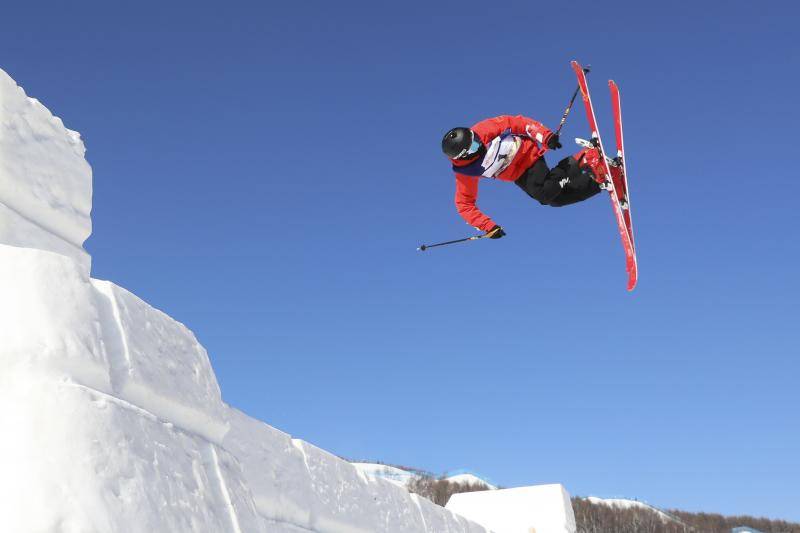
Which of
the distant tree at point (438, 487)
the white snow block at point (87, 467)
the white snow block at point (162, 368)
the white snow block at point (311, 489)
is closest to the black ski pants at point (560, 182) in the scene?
the white snow block at point (311, 489)

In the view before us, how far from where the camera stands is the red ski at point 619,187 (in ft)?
23.0

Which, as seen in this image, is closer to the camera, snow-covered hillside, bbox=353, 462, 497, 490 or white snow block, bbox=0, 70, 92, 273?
white snow block, bbox=0, 70, 92, 273

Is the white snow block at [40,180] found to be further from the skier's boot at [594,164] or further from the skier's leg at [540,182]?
the skier's boot at [594,164]

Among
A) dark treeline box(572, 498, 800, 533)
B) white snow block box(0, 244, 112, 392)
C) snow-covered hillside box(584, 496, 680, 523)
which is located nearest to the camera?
white snow block box(0, 244, 112, 392)

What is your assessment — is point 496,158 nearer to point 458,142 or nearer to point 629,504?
point 458,142

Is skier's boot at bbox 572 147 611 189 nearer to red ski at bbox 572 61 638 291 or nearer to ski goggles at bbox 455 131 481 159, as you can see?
red ski at bbox 572 61 638 291

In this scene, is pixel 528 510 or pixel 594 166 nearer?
pixel 594 166

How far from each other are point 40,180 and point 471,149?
14.1ft

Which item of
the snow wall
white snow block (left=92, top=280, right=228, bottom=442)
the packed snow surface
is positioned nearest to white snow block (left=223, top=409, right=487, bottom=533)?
white snow block (left=92, top=280, right=228, bottom=442)

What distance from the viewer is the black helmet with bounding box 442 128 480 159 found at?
21.1 feet

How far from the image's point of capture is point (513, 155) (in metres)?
6.73

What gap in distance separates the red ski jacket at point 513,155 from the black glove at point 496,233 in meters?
0.03

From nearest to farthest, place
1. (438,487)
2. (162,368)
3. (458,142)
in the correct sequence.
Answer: (162,368) → (458,142) → (438,487)

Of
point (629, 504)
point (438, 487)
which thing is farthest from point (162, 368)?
point (629, 504)
